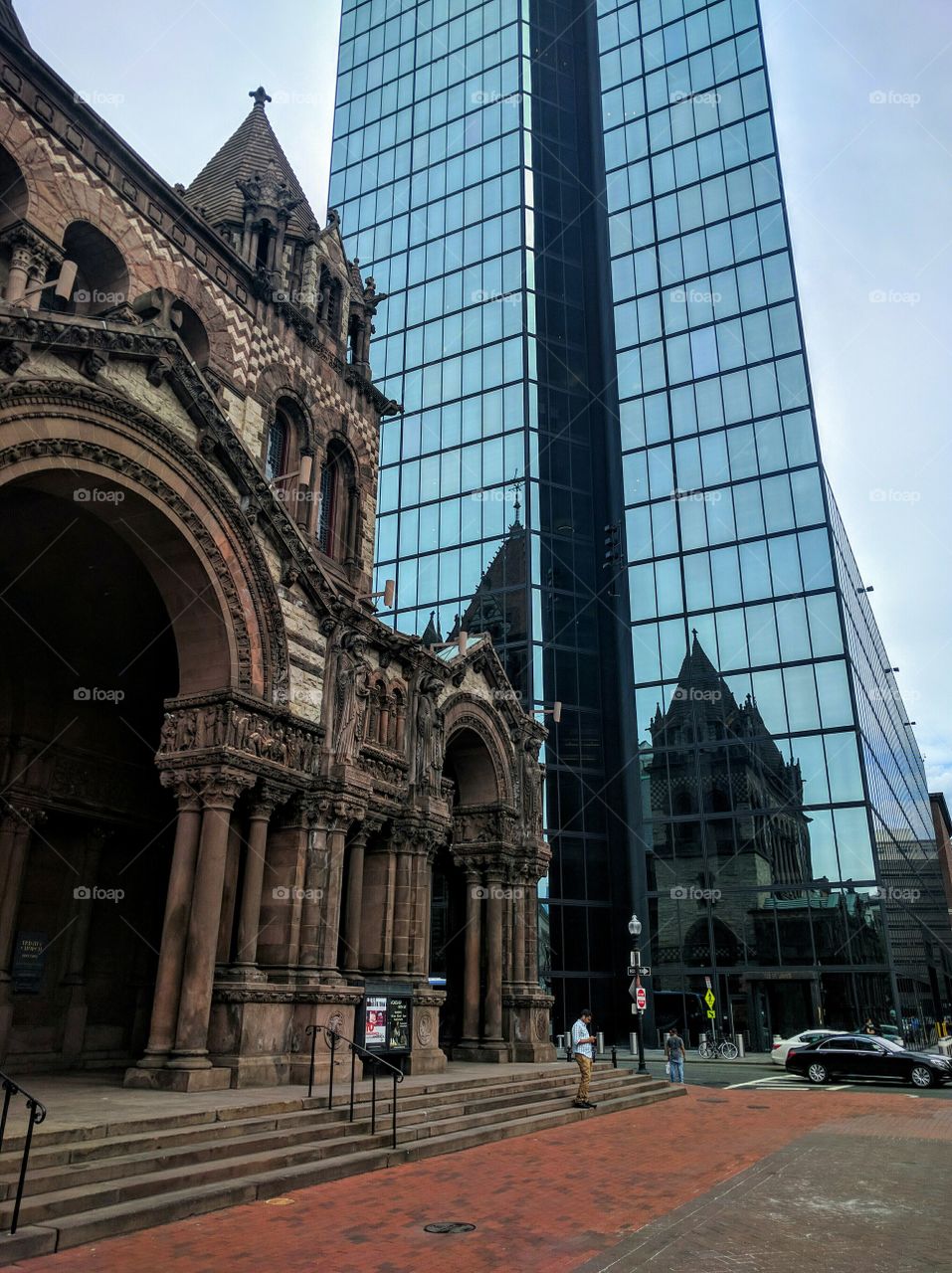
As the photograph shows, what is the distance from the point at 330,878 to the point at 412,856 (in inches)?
142

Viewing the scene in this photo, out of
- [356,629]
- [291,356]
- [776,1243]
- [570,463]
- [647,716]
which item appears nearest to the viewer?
[776,1243]

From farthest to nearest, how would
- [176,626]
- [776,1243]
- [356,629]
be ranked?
1. [356,629]
2. [176,626]
3. [776,1243]

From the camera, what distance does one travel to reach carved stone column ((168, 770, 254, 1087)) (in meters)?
13.5

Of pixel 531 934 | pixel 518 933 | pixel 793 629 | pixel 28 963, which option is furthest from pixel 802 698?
pixel 28 963

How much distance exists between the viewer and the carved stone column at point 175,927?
44.7ft

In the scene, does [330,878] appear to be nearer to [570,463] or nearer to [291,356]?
[291,356]

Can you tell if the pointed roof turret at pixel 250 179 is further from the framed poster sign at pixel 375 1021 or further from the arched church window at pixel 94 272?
the framed poster sign at pixel 375 1021

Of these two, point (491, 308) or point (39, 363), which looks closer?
point (39, 363)

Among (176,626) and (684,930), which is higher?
(176,626)

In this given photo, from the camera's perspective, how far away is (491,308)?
5216cm

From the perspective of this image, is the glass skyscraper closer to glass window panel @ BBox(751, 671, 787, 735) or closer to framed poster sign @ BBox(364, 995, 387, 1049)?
glass window panel @ BBox(751, 671, 787, 735)

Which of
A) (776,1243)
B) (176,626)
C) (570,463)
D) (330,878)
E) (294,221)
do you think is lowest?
(776,1243)

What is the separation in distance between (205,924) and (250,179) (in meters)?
19.3

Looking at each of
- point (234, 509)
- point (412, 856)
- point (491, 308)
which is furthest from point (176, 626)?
point (491, 308)
